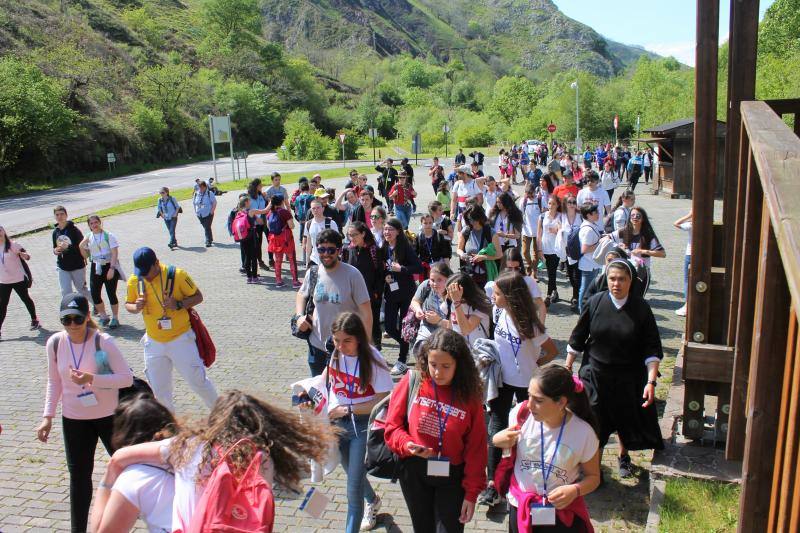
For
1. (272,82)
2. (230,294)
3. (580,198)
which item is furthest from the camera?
(272,82)

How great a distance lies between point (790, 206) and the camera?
146 centimetres

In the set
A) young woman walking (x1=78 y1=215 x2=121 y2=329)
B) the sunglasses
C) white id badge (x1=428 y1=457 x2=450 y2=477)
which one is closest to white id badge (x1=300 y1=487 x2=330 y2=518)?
white id badge (x1=428 y1=457 x2=450 y2=477)

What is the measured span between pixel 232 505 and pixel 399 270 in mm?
5790

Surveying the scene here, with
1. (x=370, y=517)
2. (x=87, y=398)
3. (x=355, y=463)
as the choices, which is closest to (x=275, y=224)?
(x=87, y=398)

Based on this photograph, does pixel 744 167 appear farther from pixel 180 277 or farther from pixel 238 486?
pixel 180 277

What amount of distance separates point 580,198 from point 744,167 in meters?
8.40

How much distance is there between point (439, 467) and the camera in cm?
390

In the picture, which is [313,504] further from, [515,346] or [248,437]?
[515,346]

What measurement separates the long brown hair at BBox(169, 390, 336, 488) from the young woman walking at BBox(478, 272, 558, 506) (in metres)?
2.47

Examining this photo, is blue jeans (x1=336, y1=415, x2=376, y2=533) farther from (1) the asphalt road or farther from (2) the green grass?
(1) the asphalt road

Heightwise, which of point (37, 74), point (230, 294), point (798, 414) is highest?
point (37, 74)

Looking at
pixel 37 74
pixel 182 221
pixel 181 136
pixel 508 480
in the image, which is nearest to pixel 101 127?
pixel 37 74

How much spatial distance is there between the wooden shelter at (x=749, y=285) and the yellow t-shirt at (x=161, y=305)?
441cm

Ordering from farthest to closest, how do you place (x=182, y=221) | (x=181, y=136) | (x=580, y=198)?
1. (x=181, y=136)
2. (x=182, y=221)
3. (x=580, y=198)
